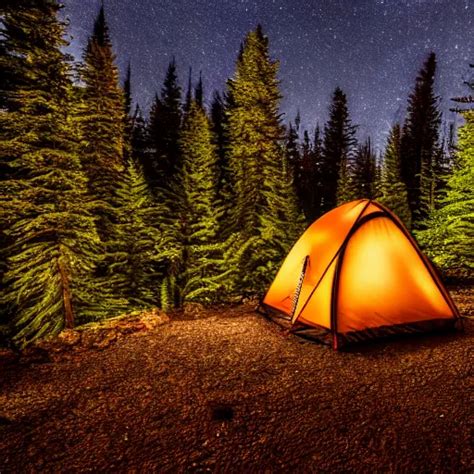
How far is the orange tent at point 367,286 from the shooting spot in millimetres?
6074

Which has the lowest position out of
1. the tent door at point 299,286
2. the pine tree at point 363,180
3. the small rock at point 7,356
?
the small rock at point 7,356

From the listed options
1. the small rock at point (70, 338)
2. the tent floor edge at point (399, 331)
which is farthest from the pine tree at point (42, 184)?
the tent floor edge at point (399, 331)

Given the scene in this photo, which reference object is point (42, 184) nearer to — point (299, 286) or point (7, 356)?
point (7, 356)

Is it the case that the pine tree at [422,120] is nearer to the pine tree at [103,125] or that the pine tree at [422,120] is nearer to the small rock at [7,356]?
the pine tree at [103,125]

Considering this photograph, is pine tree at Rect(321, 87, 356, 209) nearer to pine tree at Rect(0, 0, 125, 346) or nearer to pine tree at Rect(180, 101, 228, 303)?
pine tree at Rect(180, 101, 228, 303)

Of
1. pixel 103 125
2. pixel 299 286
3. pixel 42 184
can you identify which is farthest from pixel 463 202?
pixel 103 125

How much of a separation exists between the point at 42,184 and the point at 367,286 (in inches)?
353

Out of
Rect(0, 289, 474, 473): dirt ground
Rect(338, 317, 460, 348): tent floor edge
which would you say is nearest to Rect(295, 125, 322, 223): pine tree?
Rect(338, 317, 460, 348): tent floor edge

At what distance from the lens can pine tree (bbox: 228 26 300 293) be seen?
612 inches

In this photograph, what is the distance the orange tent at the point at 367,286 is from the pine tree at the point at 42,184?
22.1 ft

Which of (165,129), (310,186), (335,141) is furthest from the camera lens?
(310,186)

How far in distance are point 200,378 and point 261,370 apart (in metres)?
0.97

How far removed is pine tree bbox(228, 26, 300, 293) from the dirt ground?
9.17 m

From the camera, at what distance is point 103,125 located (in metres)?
18.3
